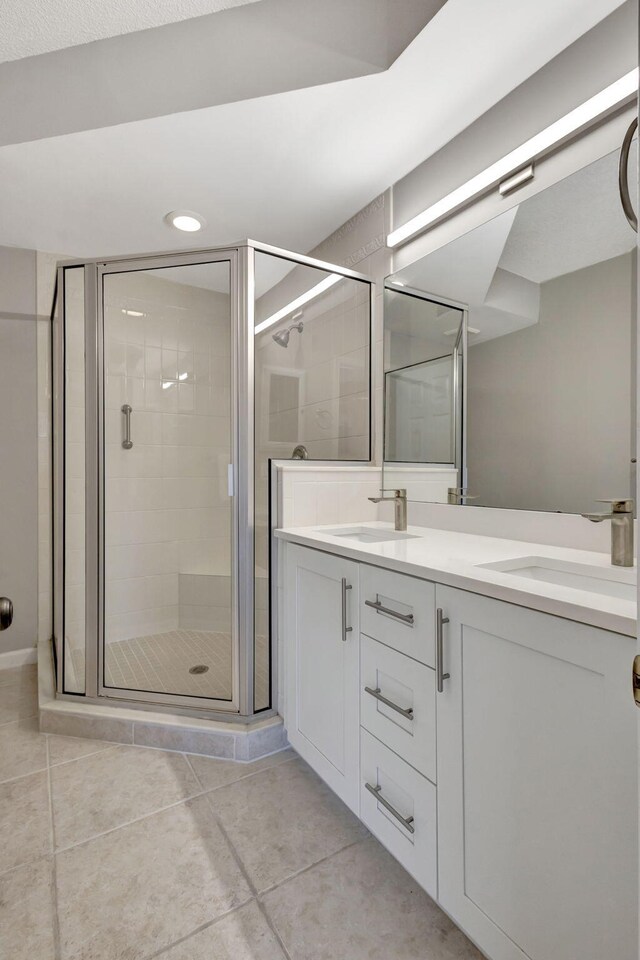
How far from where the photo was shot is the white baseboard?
253cm

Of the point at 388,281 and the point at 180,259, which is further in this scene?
the point at 388,281

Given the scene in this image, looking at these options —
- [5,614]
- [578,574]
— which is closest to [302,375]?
[578,574]

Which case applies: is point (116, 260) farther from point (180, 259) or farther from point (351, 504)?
point (351, 504)

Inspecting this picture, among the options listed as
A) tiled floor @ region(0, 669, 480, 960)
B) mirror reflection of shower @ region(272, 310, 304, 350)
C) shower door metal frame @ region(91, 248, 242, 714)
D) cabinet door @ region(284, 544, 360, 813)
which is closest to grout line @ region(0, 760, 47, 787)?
tiled floor @ region(0, 669, 480, 960)

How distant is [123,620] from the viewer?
2043mm

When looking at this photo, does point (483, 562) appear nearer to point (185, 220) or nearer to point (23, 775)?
point (23, 775)

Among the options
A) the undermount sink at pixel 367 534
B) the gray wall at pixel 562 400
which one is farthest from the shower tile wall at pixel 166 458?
the gray wall at pixel 562 400

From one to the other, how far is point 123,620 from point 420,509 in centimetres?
138

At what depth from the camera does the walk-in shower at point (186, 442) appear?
1.80 m

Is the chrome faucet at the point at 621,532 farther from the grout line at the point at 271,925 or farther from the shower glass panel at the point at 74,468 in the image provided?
the shower glass panel at the point at 74,468

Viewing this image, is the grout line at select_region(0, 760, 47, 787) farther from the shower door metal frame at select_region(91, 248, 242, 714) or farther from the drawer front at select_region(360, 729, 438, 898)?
the drawer front at select_region(360, 729, 438, 898)

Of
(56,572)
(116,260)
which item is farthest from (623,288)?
(56,572)

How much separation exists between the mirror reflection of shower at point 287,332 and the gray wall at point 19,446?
1.57 metres

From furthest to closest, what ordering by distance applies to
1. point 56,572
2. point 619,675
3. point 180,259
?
point 56,572 → point 180,259 → point 619,675
